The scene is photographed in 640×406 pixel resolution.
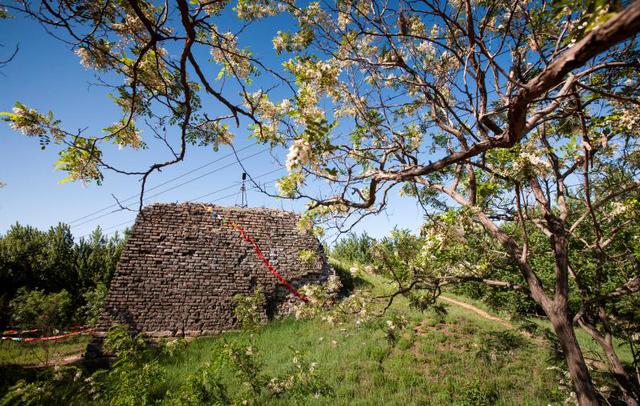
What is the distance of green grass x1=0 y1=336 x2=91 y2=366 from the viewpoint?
8.58m

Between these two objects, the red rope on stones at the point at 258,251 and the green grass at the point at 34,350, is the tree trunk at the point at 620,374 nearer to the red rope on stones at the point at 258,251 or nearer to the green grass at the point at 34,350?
the red rope on stones at the point at 258,251

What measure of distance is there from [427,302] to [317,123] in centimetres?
391

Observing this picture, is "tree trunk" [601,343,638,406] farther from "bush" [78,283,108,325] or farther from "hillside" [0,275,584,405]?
"bush" [78,283,108,325]

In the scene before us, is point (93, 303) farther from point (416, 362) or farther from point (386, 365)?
point (416, 362)

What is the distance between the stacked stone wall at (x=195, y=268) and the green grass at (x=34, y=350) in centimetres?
164

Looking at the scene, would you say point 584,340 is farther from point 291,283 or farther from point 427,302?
point 291,283

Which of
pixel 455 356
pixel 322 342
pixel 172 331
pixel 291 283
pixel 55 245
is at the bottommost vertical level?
pixel 455 356

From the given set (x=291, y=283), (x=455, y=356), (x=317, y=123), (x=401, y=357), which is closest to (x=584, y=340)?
(x=455, y=356)

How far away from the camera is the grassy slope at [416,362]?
17.1 ft

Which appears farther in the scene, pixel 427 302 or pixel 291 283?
pixel 291 283

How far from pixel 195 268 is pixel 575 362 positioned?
10302mm

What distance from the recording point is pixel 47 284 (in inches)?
568

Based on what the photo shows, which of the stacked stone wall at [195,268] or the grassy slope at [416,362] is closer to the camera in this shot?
the grassy slope at [416,362]

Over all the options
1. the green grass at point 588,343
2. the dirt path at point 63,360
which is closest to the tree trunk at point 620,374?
the green grass at point 588,343
